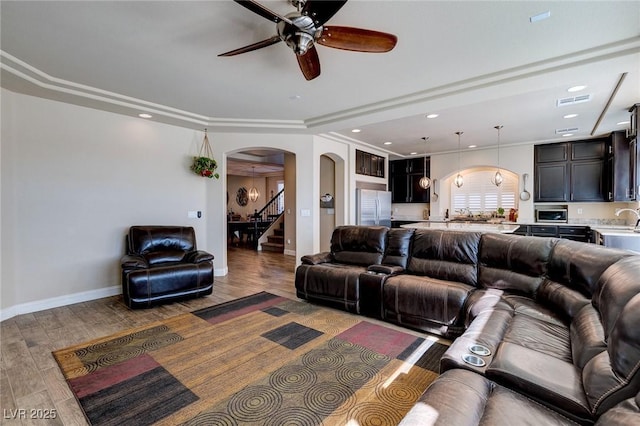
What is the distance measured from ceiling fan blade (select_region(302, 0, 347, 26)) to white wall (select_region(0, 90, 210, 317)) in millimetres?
3844

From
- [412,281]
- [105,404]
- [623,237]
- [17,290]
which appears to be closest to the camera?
[105,404]

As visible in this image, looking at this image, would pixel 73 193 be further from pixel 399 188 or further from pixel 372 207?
pixel 399 188

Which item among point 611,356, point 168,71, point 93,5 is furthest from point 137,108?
point 611,356

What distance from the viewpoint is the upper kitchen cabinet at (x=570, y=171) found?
247 inches

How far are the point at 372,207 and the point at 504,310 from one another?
5.25 m

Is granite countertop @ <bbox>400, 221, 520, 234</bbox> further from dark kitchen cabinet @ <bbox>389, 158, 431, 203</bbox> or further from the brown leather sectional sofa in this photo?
dark kitchen cabinet @ <bbox>389, 158, 431, 203</bbox>

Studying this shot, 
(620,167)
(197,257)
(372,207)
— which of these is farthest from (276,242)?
(620,167)

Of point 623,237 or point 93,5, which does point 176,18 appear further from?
point 623,237

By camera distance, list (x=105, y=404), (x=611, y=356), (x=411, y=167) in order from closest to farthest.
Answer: (x=611, y=356)
(x=105, y=404)
(x=411, y=167)

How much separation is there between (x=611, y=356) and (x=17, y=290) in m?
5.61

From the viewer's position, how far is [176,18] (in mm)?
2402

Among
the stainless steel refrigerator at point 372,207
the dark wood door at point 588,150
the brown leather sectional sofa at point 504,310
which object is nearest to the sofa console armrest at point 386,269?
the brown leather sectional sofa at point 504,310

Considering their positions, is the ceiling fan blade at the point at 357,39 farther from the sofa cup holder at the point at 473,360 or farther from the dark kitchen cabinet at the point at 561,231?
the dark kitchen cabinet at the point at 561,231

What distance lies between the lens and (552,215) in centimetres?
690
